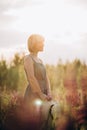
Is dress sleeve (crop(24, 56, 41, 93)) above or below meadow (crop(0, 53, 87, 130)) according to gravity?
above

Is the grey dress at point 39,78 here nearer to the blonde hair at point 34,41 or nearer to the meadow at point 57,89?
the blonde hair at point 34,41

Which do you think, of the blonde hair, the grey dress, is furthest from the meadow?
the blonde hair

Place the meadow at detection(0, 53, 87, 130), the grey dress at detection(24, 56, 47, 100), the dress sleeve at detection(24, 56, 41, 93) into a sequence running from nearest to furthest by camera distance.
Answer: the dress sleeve at detection(24, 56, 41, 93) < the grey dress at detection(24, 56, 47, 100) < the meadow at detection(0, 53, 87, 130)

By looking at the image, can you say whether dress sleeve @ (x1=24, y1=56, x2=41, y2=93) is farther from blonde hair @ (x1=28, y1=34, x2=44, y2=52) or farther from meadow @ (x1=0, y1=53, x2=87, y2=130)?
meadow @ (x1=0, y1=53, x2=87, y2=130)

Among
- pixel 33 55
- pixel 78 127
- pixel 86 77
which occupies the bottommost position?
pixel 78 127

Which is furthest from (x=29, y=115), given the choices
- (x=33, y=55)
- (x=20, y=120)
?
(x=33, y=55)

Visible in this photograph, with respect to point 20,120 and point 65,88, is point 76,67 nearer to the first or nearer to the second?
point 65,88

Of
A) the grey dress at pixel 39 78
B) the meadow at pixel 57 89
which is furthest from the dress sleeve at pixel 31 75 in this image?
the meadow at pixel 57 89

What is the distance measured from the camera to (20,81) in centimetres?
584

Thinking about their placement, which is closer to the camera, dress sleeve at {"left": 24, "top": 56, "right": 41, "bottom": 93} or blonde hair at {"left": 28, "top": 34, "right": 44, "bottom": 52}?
dress sleeve at {"left": 24, "top": 56, "right": 41, "bottom": 93}

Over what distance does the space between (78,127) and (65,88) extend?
62 centimetres

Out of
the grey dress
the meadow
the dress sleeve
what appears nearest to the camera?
the dress sleeve

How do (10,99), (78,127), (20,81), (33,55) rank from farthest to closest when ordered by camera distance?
(20,81)
(10,99)
(78,127)
(33,55)

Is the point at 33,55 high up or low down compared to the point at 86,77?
up
